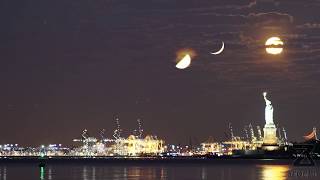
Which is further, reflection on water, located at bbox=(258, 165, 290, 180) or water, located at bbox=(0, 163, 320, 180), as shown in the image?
water, located at bbox=(0, 163, 320, 180)

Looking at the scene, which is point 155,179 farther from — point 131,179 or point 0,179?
point 0,179

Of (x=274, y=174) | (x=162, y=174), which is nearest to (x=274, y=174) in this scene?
(x=274, y=174)

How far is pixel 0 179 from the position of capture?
11556cm

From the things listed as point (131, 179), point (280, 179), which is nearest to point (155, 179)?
point (131, 179)

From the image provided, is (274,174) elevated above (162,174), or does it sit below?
below

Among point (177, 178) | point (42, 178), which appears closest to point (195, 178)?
point (177, 178)

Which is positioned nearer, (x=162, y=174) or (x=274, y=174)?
(x=274, y=174)

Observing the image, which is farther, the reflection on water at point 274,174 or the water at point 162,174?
the water at point 162,174

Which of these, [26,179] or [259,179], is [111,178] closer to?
[26,179]

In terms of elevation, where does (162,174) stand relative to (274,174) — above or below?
above

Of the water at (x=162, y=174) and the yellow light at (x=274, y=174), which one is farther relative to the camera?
the water at (x=162, y=174)

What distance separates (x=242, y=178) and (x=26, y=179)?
3285cm

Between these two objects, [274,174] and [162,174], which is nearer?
[274,174]

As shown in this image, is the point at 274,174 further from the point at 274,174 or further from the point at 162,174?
the point at 162,174
